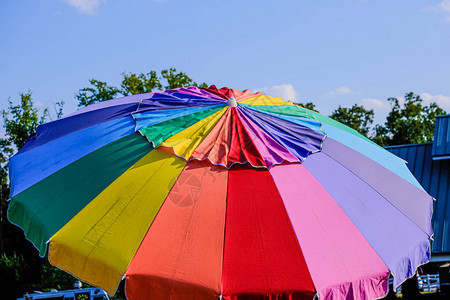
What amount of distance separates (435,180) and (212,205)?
13063 millimetres

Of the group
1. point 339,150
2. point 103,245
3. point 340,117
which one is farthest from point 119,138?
point 340,117

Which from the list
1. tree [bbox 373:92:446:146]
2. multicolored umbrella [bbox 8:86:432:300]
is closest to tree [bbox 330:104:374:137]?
tree [bbox 373:92:446:146]

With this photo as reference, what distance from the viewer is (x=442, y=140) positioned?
16.2m

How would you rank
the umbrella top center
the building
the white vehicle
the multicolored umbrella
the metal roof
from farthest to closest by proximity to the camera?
1. the metal roof
2. the building
3. the white vehicle
4. the umbrella top center
5. the multicolored umbrella

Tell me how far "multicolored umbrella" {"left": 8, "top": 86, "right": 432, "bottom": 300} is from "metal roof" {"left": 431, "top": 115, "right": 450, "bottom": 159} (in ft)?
34.5

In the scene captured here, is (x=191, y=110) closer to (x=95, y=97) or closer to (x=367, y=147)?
(x=367, y=147)

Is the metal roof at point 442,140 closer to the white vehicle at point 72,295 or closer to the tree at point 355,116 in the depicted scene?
the white vehicle at point 72,295

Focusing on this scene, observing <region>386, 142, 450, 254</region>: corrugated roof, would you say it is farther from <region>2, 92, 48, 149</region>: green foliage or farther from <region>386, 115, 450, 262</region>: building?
<region>2, 92, 48, 149</region>: green foliage

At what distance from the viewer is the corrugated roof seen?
556 inches

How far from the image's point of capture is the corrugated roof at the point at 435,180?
556 inches

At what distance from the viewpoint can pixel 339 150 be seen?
5945mm

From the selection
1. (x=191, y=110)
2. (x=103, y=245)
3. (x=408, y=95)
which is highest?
(x=408, y=95)

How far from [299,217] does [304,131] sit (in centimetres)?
153

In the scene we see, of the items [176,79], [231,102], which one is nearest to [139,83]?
[176,79]
